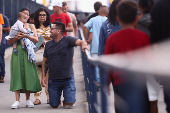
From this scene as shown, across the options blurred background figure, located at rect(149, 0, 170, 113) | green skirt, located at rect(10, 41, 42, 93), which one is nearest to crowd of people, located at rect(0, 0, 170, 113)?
green skirt, located at rect(10, 41, 42, 93)

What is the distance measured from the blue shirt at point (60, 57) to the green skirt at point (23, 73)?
42cm

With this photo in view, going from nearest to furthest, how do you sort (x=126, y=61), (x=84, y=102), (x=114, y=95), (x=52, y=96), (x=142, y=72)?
(x=142, y=72), (x=126, y=61), (x=114, y=95), (x=52, y=96), (x=84, y=102)

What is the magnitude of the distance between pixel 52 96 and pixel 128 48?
3787 mm

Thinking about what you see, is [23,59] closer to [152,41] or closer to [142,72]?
[152,41]

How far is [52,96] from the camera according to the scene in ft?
22.7

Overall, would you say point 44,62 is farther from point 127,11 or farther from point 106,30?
point 127,11

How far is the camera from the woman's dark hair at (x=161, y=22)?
322cm

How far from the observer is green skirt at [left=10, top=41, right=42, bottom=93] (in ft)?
23.4

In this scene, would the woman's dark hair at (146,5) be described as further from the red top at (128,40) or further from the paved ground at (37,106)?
the paved ground at (37,106)

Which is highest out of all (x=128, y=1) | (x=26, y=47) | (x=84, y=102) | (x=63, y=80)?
(x=128, y=1)

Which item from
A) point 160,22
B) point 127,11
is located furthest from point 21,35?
point 160,22

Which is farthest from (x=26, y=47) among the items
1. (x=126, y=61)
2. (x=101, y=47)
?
(x=126, y=61)

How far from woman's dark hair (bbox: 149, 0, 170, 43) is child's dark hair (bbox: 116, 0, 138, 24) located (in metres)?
0.21

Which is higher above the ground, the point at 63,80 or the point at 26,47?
the point at 26,47
